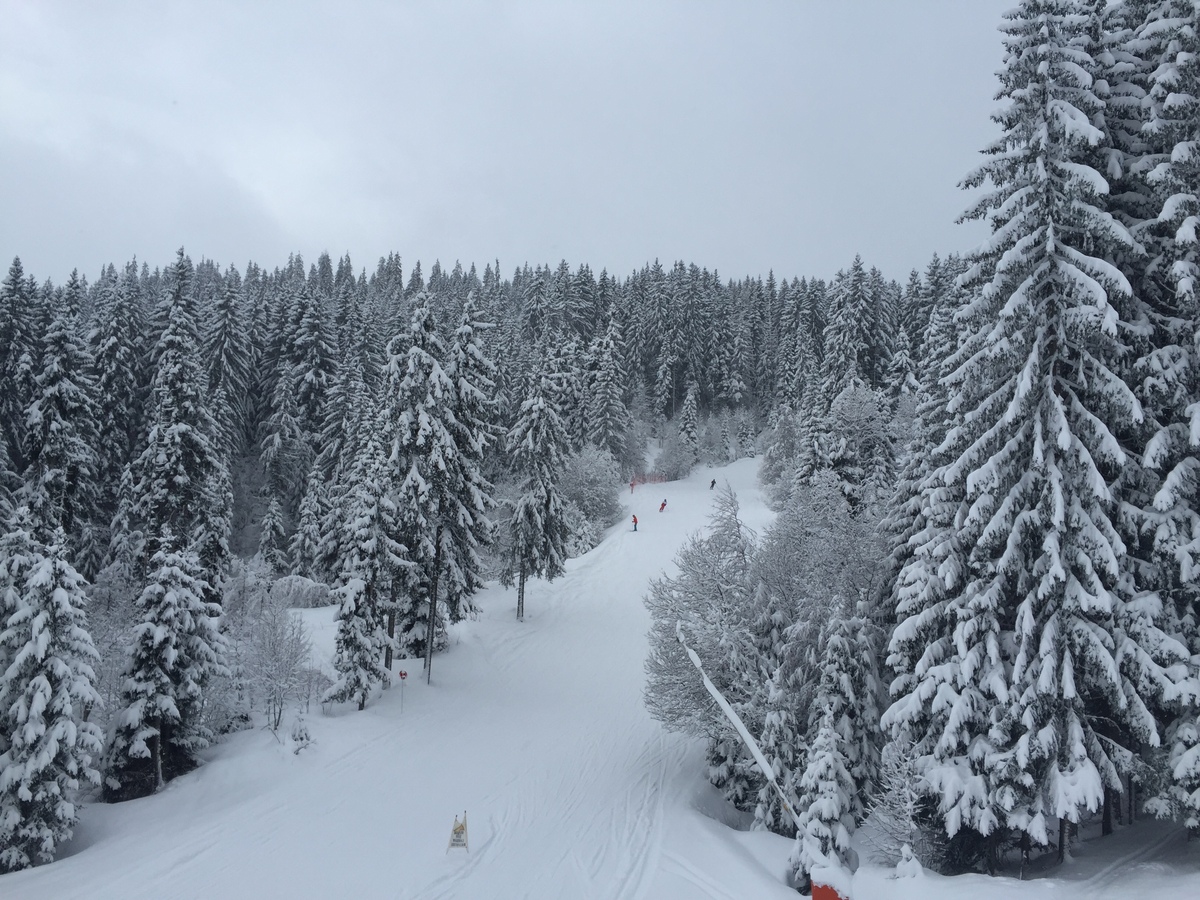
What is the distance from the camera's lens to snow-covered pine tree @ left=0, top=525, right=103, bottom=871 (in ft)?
53.9

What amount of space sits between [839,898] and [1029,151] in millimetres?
13659

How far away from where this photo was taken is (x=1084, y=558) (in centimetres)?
1252

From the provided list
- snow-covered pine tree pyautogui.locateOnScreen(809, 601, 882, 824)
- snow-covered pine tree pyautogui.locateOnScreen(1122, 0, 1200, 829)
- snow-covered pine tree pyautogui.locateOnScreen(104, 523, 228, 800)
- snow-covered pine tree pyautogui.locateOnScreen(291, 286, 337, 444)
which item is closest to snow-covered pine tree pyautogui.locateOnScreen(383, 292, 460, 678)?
snow-covered pine tree pyautogui.locateOnScreen(104, 523, 228, 800)

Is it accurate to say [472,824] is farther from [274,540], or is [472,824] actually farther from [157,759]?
[274,540]

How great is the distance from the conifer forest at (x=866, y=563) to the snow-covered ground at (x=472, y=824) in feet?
2.84

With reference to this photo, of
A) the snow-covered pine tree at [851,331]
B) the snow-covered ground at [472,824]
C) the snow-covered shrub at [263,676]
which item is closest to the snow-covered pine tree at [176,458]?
the snow-covered shrub at [263,676]

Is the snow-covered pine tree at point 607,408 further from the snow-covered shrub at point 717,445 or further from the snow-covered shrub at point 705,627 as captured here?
the snow-covered shrub at point 705,627

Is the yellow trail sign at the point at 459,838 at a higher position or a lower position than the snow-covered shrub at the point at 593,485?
lower

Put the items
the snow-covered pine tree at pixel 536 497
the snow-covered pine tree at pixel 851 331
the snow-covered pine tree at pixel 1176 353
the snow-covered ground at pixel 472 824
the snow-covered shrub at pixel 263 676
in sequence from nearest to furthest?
the snow-covered pine tree at pixel 1176 353, the snow-covered ground at pixel 472 824, the snow-covered shrub at pixel 263 676, the snow-covered pine tree at pixel 536 497, the snow-covered pine tree at pixel 851 331

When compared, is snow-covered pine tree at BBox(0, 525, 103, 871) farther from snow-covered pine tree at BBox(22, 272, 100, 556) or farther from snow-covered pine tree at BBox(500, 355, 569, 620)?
snow-covered pine tree at BBox(500, 355, 569, 620)

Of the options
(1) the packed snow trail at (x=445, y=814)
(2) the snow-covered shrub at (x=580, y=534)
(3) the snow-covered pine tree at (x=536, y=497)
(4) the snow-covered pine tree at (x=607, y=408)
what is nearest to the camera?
(1) the packed snow trail at (x=445, y=814)

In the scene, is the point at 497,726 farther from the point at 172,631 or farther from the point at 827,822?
the point at 827,822

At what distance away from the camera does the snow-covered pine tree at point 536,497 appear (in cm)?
3972

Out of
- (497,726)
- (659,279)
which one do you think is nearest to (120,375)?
(497,726)
